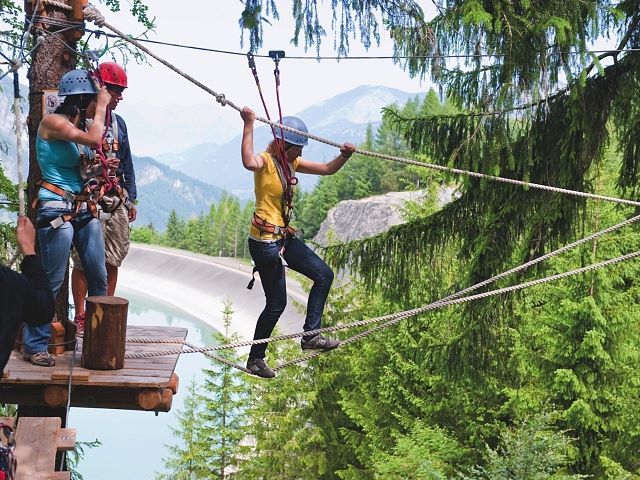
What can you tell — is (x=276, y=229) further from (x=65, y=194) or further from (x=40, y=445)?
(x=40, y=445)

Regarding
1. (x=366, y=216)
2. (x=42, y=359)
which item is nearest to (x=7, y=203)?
(x=42, y=359)

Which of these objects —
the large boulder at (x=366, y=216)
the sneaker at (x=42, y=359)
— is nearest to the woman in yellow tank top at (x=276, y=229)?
the sneaker at (x=42, y=359)

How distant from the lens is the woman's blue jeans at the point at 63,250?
5203 millimetres

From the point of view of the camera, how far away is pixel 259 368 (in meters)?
5.94

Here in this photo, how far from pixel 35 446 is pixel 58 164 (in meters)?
1.61

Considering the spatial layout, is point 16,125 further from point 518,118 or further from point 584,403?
point 584,403

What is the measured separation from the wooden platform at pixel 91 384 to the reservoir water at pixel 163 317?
3718 centimetres

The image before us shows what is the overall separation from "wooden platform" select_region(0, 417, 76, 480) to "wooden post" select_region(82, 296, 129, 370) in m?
0.55

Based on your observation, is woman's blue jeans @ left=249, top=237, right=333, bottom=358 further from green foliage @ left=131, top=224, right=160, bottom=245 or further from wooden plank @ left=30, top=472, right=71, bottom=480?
green foliage @ left=131, top=224, right=160, bottom=245

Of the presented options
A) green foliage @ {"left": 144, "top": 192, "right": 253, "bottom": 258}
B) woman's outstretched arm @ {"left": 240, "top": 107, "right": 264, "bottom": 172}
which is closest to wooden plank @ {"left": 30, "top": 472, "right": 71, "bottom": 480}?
woman's outstretched arm @ {"left": 240, "top": 107, "right": 264, "bottom": 172}

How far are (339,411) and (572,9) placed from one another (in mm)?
18492

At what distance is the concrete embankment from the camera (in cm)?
5412

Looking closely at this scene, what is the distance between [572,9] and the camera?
6152 millimetres

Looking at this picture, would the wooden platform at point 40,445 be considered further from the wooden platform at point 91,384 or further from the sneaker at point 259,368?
the sneaker at point 259,368
